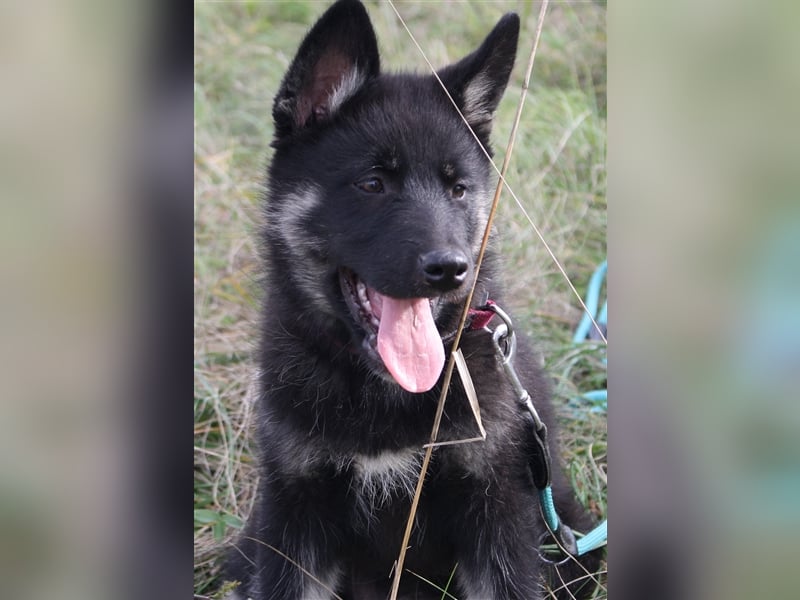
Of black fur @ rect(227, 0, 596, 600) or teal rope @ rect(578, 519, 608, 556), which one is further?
teal rope @ rect(578, 519, 608, 556)

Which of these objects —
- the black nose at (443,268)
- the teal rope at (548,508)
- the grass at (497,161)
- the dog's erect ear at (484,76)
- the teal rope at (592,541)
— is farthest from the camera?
the grass at (497,161)

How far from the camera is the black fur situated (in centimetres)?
251

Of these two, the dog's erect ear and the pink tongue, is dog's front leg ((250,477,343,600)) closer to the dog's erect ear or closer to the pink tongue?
the pink tongue

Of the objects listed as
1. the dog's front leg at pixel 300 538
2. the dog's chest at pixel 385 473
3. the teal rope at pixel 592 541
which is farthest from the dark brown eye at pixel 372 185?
the teal rope at pixel 592 541

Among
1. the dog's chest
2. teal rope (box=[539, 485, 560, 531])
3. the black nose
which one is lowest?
teal rope (box=[539, 485, 560, 531])

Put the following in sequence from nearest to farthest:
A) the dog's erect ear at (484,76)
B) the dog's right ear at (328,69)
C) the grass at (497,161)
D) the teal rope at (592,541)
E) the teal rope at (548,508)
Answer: the dog's right ear at (328,69) < the dog's erect ear at (484,76) < the teal rope at (548,508) < the teal rope at (592,541) < the grass at (497,161)

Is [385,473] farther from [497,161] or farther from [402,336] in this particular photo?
[497,161]

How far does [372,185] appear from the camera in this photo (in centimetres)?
251

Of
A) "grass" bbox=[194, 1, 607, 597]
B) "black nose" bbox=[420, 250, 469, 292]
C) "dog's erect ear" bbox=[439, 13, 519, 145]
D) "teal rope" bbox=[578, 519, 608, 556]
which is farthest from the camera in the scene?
"grass" bbox=[194, 1, 607, 597]

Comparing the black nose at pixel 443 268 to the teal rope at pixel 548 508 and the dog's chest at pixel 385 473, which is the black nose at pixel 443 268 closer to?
the dog's chest at pixel 385 473

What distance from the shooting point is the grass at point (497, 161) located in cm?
351

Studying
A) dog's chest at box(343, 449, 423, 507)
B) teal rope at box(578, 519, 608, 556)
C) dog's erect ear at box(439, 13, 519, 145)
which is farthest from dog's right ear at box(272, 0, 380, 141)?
teal rope at box(578, 519, 608, 556)

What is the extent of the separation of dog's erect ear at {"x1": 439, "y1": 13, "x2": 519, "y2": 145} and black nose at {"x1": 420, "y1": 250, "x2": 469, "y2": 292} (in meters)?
0.63
